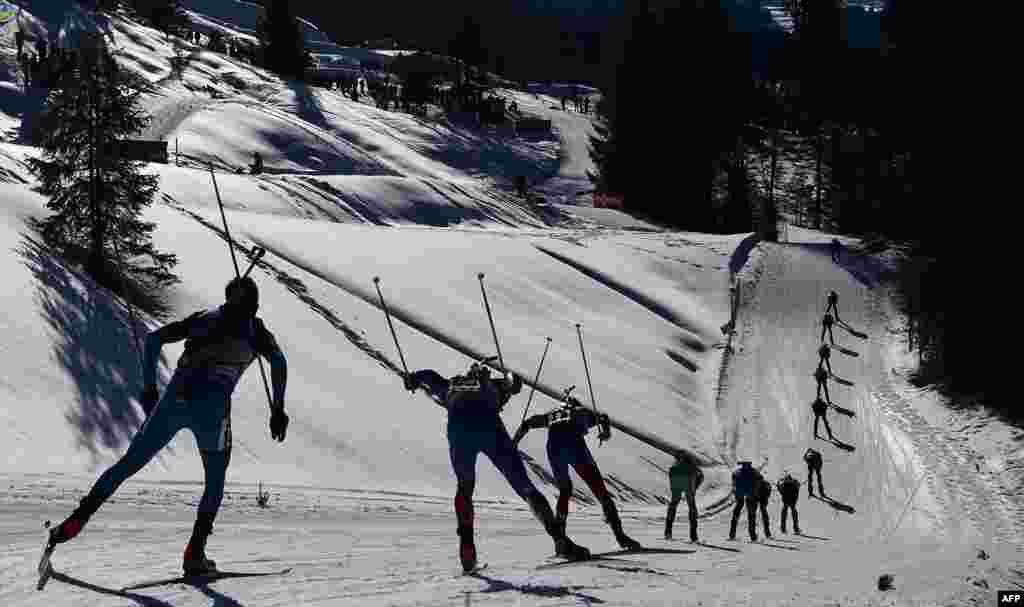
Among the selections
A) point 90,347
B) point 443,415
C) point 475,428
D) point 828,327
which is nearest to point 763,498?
point 443,415

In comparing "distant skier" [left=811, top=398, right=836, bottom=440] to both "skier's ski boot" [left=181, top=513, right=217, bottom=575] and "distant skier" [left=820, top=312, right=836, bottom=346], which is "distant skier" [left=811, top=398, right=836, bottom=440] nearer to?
"distant skier" [left=820, top=312, right=836, bottom=346]

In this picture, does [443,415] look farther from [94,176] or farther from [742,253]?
[742,253]

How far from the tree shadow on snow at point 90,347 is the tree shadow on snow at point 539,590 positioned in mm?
8888

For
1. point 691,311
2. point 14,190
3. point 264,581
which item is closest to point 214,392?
point 264,581

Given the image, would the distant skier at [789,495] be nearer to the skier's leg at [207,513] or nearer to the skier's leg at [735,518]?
the skier's leg at [735,518]

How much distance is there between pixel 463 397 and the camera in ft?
28.7

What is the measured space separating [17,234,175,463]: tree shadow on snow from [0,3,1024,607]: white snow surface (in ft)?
0.23

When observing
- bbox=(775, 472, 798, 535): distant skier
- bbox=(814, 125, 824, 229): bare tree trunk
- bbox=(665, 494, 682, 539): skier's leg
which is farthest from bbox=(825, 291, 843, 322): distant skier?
bbox=(814, 125, 824, 229): bare tree trunk

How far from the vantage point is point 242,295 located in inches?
278

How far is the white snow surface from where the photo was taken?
8242mm

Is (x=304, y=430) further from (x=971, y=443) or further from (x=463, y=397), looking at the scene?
(x=971, y=443)

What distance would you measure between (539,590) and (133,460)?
2.75 meters

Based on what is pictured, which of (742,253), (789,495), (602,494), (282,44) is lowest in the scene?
(789,495)

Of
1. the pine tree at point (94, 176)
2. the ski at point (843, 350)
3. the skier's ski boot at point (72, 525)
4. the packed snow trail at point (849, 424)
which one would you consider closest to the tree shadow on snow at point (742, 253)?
the packed snow trail at point (849, 424)
